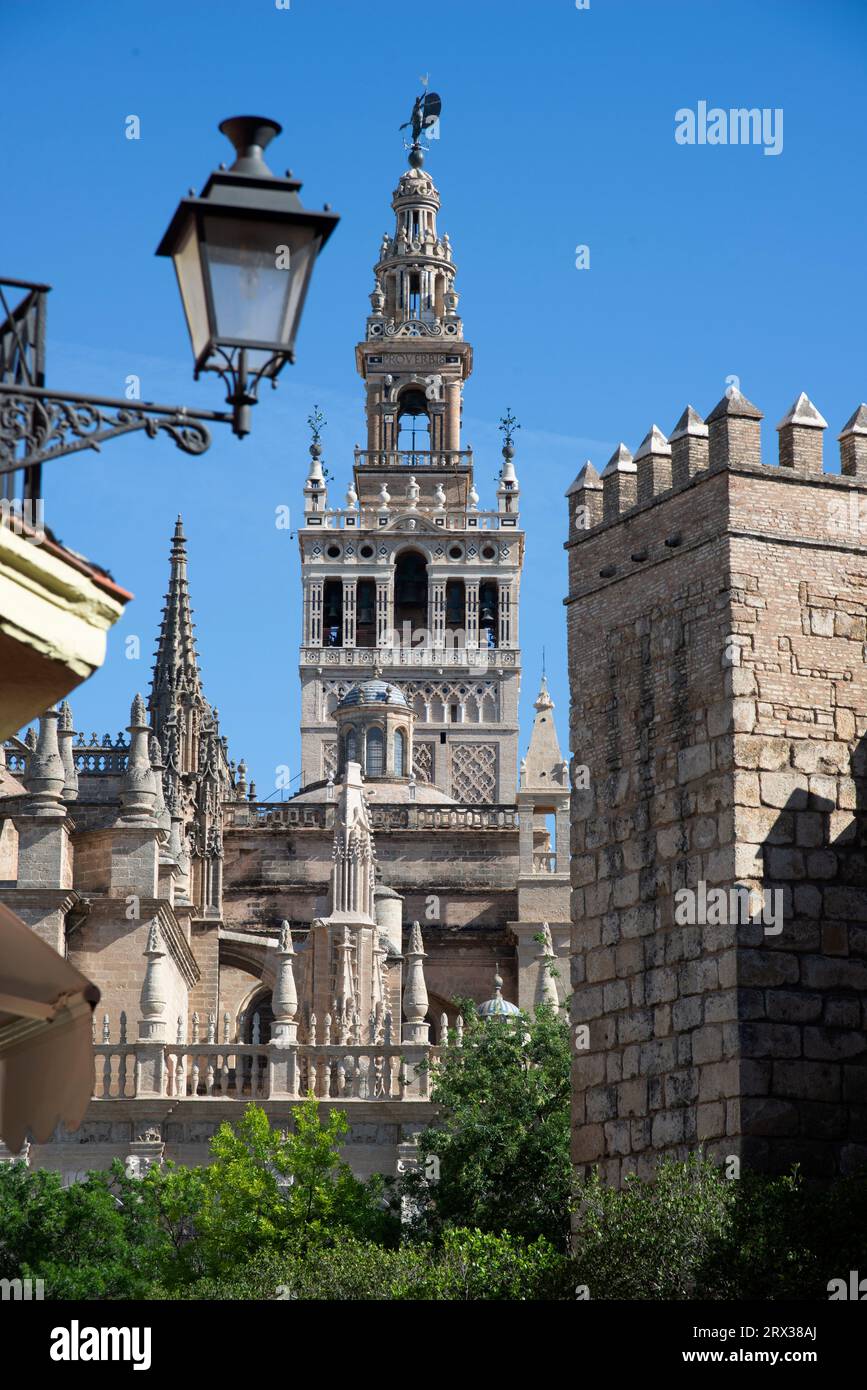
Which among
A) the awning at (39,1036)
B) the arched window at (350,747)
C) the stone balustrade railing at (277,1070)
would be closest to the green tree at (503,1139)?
the stone balustrade railing at (277,1070)

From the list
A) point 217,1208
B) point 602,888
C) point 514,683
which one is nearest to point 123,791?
point 217,1208

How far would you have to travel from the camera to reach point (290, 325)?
1066 centimetres

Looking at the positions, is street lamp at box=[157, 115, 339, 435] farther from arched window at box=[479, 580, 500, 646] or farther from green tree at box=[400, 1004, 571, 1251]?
arched window at box=[479, 580, 500, 646]

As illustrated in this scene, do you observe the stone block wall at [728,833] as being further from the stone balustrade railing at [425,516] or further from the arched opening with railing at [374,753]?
the stone balustrade railing at [425,516]

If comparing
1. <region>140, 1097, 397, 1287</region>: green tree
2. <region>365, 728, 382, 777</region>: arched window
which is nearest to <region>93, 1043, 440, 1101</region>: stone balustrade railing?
<region>140, 1097, 397, 1287</region>: green tree

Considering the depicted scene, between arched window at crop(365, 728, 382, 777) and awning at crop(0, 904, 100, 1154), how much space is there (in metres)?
62.8

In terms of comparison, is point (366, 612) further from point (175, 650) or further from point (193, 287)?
point (193, 287)

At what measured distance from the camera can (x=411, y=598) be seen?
10331 centimetres

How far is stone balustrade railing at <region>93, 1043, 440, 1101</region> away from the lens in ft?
148

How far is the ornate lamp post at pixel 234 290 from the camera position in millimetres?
10602

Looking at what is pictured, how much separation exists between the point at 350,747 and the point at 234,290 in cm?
6768
